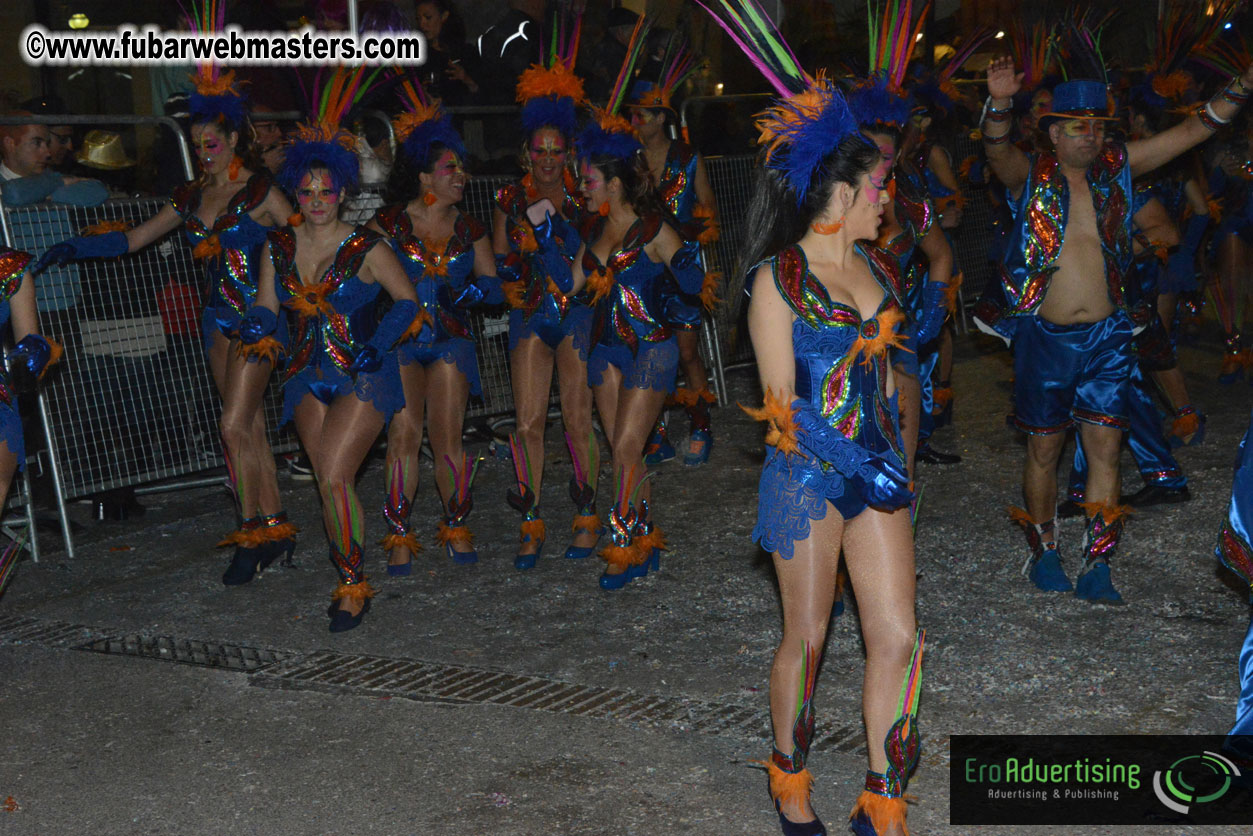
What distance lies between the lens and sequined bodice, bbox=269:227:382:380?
5.76m

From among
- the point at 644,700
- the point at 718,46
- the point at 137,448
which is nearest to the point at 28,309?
the point at 137,448

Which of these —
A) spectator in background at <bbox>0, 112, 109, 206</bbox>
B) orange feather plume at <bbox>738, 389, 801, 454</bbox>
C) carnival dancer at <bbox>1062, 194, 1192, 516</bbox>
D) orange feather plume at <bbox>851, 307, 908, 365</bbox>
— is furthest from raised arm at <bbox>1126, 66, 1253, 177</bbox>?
spectator in background at <bbox>0, 112, 109, 206</bbox>

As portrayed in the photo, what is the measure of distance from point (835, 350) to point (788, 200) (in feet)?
1.54

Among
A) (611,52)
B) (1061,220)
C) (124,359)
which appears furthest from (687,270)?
(611,52)

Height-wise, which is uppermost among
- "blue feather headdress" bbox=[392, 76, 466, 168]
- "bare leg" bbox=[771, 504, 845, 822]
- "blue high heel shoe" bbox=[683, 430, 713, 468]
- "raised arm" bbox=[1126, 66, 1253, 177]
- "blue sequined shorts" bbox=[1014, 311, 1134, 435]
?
"blue feather headdress" bbox=[392, 76, 466, 168]

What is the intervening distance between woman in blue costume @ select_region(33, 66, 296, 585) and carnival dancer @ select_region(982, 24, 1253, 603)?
3.49 metres

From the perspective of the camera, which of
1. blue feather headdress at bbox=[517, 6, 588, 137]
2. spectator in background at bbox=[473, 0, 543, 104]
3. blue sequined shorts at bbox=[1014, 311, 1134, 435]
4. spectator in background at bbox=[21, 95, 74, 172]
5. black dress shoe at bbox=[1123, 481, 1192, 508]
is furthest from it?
spectator in background at bbox=[473, 0, 543, 104]

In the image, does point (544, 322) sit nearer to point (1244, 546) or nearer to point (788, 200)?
point (788, 200)

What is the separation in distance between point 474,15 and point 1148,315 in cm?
739

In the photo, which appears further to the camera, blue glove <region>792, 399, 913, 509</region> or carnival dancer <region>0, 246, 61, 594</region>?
carnival dancer <region>0, 246, 61, 594</region>

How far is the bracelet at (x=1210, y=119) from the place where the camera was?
5.43 meters

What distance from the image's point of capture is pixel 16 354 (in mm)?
5383

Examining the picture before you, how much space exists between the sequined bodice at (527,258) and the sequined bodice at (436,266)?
0.27 m

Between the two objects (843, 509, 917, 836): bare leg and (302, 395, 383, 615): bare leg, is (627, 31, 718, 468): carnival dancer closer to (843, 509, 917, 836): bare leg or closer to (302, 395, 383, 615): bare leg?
(302, 395, 383, 615): bare leg
